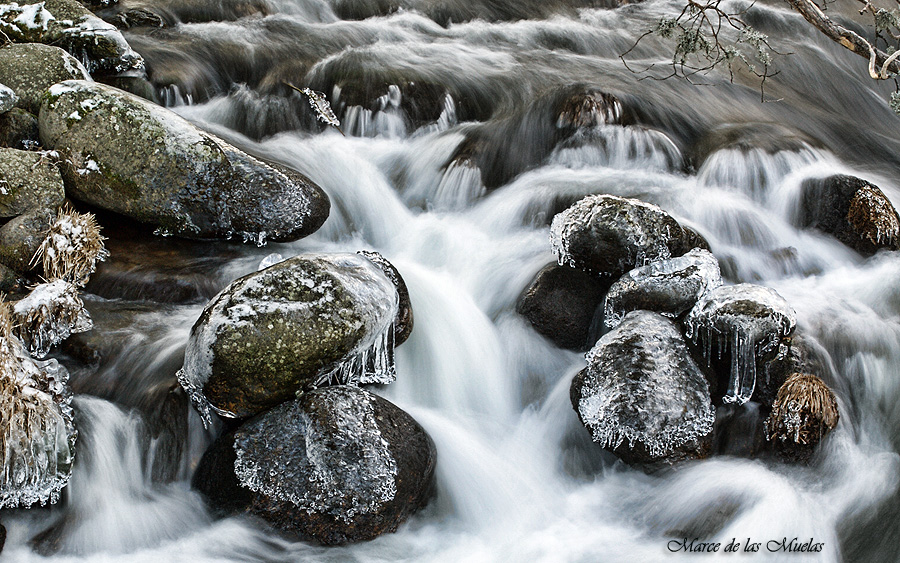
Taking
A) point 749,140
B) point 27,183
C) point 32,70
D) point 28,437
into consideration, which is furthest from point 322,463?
point 749,140

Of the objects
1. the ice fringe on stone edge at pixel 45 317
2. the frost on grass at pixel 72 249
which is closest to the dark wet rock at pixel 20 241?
the frost on grass at pixel 72 249

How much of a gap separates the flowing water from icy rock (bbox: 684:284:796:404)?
0.51 m

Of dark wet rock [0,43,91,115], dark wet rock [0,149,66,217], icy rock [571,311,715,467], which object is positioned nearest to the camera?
icy rock [571,311,715,467]

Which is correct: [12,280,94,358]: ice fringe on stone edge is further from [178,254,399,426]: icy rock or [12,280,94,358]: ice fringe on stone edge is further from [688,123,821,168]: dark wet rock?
[688,123,821,168]: dark wet rock

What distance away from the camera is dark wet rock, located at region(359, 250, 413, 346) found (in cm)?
497

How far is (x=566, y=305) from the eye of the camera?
532 cm

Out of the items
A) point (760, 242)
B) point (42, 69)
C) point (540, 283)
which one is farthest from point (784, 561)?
point (42, 69)

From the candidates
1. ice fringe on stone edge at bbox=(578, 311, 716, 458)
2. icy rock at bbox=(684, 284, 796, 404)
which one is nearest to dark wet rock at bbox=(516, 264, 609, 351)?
ice fringe on stone edge at bbox=(578, 311, 716, 458)

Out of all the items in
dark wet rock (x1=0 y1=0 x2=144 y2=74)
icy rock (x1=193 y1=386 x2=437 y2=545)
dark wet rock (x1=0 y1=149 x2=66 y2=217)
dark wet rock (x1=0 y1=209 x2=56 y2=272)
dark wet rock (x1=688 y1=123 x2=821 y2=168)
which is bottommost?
icy rock (x1=193 y1=386 x2=437 y2=545)

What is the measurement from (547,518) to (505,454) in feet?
1.69

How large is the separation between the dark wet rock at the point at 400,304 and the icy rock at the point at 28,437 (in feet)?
6.42

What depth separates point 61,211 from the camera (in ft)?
17.5

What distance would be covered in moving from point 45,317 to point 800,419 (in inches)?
177

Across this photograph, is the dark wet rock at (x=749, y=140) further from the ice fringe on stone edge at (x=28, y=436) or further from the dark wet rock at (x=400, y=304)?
the ice fringe on stone edge at (x=28, y=436)
